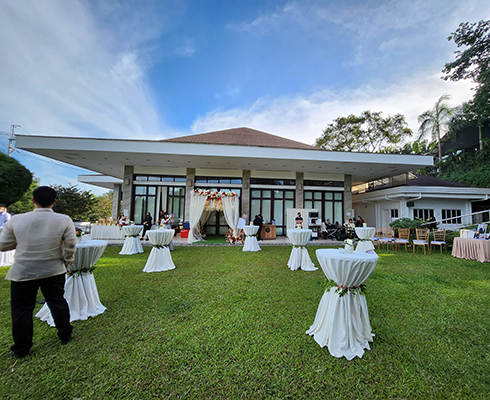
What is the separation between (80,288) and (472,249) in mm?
10374

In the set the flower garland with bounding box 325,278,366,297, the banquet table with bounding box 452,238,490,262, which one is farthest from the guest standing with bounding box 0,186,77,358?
the banquet table with bounding box 452,238,490,262

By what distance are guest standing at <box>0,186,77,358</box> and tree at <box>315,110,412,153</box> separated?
71.1ft

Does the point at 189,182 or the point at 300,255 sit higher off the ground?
the point at 189,182

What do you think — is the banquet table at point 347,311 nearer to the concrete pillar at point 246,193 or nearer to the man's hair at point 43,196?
the man's hair at point 43,196

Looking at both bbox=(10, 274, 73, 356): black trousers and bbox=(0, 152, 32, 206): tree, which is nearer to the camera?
bbox=(10, 274, 73, 356): black trousers

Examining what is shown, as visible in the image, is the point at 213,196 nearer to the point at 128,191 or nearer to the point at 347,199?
the point at 128,191

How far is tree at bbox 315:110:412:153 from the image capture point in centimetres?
2103

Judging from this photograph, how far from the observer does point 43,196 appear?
2145 mm

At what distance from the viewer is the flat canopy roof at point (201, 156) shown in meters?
9.77

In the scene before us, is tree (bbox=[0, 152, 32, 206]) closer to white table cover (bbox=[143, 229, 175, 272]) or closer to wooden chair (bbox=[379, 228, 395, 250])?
white table cover (bbox=[143, 229, 175, 272])

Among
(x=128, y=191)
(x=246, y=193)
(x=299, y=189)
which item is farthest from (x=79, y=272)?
(x=299, y=189)

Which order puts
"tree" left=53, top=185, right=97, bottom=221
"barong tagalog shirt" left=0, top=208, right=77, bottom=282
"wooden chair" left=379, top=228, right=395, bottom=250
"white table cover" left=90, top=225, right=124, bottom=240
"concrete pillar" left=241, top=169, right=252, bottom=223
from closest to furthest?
"barong tagalog shirt" left=0, top=208, right=77, bottom=282 < "wooden chair" left=379, top=228, right=395, bottom=250 < "white table cover" left=90, top=225, right=124, bottom=240 < "concrete pillar" left=241, top=169, right=252, bottom=223 < "tree" left=53, top=185, right=97, bottom=221

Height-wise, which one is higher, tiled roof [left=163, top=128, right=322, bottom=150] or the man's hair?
tiled roof [left=163, top=128, right=322, bottom=150]

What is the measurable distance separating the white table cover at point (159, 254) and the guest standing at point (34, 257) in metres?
2.97
